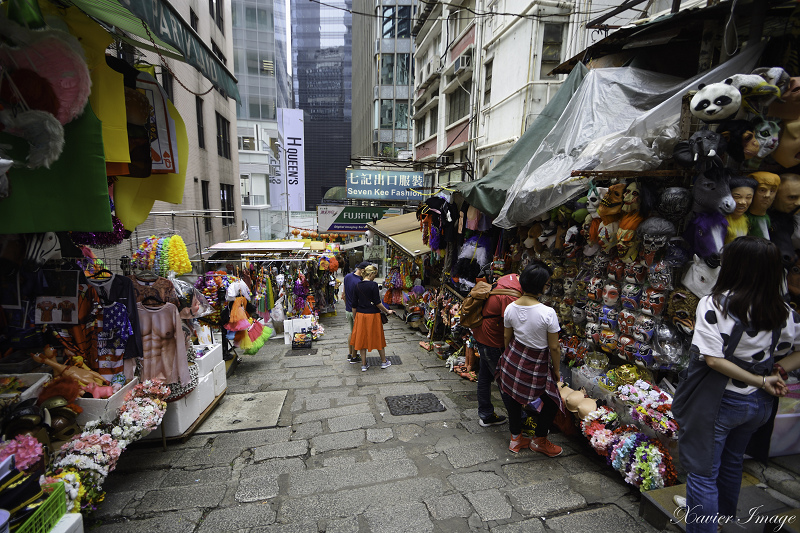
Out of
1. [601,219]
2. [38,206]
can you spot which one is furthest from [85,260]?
[601,219]

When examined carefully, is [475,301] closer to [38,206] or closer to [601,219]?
[601,219]

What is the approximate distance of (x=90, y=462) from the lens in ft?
10.0

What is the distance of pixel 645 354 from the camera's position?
3.69 m

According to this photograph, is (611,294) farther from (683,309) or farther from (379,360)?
(379,360)

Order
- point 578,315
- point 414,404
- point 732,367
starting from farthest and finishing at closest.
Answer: point 414,404, point 578,315, point 732,367

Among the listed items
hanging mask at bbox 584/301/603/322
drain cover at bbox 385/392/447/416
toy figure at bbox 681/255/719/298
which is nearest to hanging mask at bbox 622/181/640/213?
toy figure at bbox 681/255/719/298

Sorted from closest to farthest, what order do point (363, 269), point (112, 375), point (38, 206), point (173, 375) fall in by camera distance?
point (38, 206)
point (112, 375)
point (173, 375)
point (363, 269)

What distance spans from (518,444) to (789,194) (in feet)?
10.9

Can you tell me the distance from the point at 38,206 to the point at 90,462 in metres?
2.12

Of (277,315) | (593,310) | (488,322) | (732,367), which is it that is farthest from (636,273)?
(277,315)

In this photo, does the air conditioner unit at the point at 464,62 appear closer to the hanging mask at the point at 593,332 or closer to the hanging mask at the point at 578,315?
the hanging mask at the point at 578,315

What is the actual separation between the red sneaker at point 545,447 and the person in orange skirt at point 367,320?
340 cm

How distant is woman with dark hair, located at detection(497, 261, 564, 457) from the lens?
3576 millimetres

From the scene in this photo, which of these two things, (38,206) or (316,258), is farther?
(316,258)
